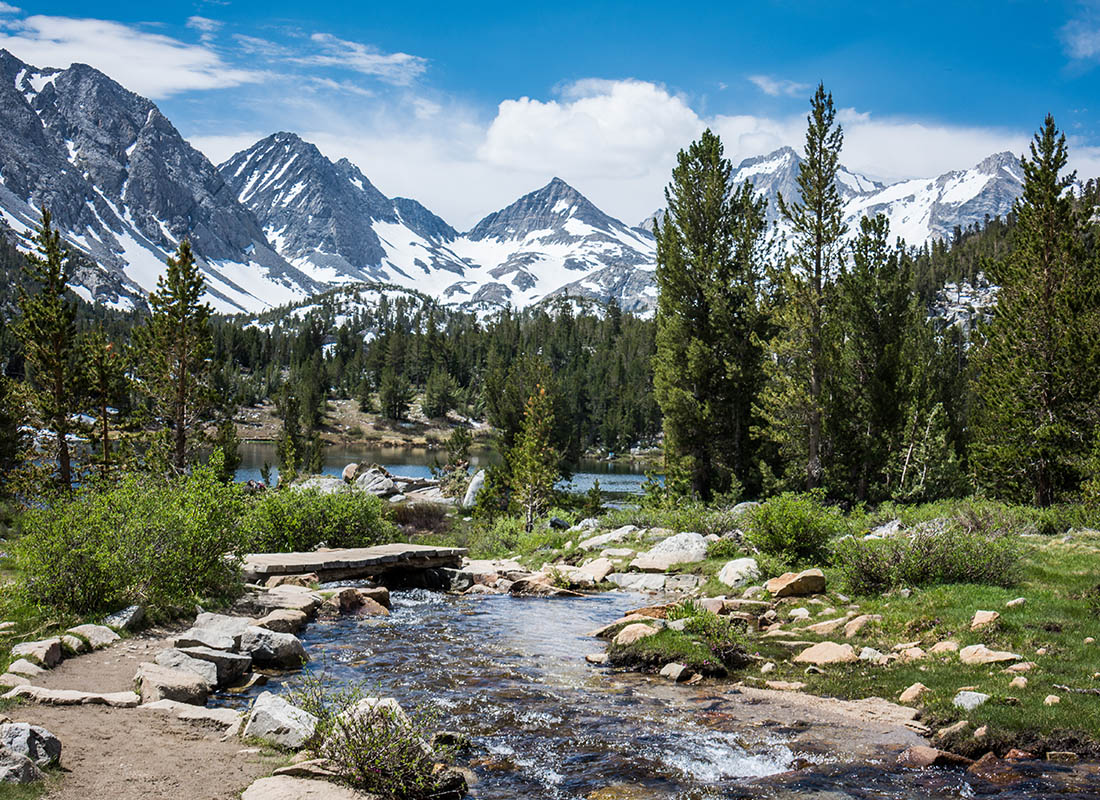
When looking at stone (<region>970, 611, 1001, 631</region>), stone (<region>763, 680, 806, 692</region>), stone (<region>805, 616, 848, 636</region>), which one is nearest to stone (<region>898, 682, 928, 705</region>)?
stone (<region>763, 680, 806, 692</region>)

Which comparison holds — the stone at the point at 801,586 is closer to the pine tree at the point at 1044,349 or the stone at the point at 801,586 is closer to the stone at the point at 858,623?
the stone at the point at 858,623

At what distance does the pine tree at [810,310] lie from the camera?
31.0 metres

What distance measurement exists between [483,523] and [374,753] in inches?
1206

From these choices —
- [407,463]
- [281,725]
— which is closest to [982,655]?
[281,725]

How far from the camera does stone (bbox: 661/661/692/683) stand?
43.7 ft

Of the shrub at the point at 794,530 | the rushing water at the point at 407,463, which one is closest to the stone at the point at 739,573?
the shrub at the point at 794,530

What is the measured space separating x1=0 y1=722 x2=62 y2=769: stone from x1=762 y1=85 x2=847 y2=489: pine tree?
27.6 m

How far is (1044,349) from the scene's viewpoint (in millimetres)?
26391

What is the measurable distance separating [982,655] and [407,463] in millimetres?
96407

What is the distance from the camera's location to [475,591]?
2381 cm

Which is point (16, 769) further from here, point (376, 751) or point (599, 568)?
point (599, 568)

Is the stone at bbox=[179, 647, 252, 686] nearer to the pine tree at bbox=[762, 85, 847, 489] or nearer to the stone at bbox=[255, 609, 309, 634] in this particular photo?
the stone at bbox=[255, 609, 309, 634]

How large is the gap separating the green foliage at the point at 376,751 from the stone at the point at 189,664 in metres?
4.12

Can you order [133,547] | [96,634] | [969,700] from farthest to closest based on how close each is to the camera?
[133,547], [96,634], [969,700]
